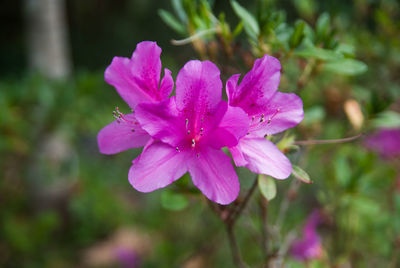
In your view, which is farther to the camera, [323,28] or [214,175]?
[323,28]

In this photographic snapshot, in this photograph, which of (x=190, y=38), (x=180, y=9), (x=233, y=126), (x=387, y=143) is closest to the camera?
(x=233, y=126)

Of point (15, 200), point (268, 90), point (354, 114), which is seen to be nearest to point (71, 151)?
point (15, 200)

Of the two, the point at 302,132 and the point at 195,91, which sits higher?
the point at 195,91

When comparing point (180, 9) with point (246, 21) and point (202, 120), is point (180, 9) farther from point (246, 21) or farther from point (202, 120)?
point (202, 120)

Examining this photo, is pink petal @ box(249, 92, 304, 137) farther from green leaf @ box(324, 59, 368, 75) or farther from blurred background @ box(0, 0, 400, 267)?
green leaf @ box(324, 59, 368, 75)

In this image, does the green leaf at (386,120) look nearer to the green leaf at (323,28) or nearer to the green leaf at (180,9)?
the green leaf at (323,28)

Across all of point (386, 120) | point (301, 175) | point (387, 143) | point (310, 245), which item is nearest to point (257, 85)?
point (301, 175)

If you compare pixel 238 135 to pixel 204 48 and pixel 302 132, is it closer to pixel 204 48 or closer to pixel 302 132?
pixel 204 48

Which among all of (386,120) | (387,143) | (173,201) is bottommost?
(387,143)
